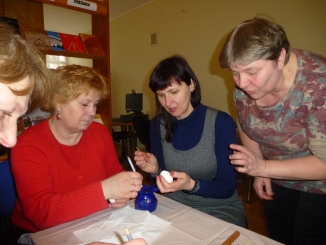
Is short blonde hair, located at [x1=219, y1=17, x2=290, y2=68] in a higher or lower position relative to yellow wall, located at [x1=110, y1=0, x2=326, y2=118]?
lower

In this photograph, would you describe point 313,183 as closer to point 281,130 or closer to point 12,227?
point 281,130

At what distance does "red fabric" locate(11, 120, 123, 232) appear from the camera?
0.93 m

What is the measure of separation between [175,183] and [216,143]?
0.39m

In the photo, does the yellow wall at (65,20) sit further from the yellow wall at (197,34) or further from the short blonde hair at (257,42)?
the short blonde hair at (257,42)

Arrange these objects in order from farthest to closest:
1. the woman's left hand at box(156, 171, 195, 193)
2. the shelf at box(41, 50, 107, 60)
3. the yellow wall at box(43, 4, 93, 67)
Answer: the yellow wall at box(43, 4, 93, 67), the shelf at box(41, 50, 107, 60), the woman's left hand at box(156, 171, 195, 193)

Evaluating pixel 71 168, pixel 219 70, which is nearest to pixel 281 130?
pixel 71 168

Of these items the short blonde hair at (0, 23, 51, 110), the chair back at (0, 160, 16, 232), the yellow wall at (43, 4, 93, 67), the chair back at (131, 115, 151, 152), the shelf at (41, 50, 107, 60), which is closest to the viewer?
the short blonde hair at (0, 23, 51, 110)

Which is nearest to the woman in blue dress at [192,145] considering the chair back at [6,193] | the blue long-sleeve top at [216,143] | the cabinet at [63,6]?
the blue long-sleeve top at [216,143]

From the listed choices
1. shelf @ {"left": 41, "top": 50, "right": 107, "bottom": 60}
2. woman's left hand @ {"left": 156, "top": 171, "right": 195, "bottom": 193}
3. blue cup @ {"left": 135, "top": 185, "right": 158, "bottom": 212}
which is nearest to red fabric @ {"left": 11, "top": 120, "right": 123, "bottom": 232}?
blue cup @ {"left": 135, "top": 185, "right": 158, "bottom": 212}

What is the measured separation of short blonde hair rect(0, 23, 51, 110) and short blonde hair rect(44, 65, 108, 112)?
0.48 m

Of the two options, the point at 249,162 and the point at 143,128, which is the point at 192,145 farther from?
the point at 143,128

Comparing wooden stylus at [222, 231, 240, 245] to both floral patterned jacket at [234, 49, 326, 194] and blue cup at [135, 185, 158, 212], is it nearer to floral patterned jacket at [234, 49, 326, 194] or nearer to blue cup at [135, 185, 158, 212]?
blue cup at [135, 185, 158, 212]

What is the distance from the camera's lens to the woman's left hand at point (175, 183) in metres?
1.00

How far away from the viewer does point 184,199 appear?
1272 millimetres
